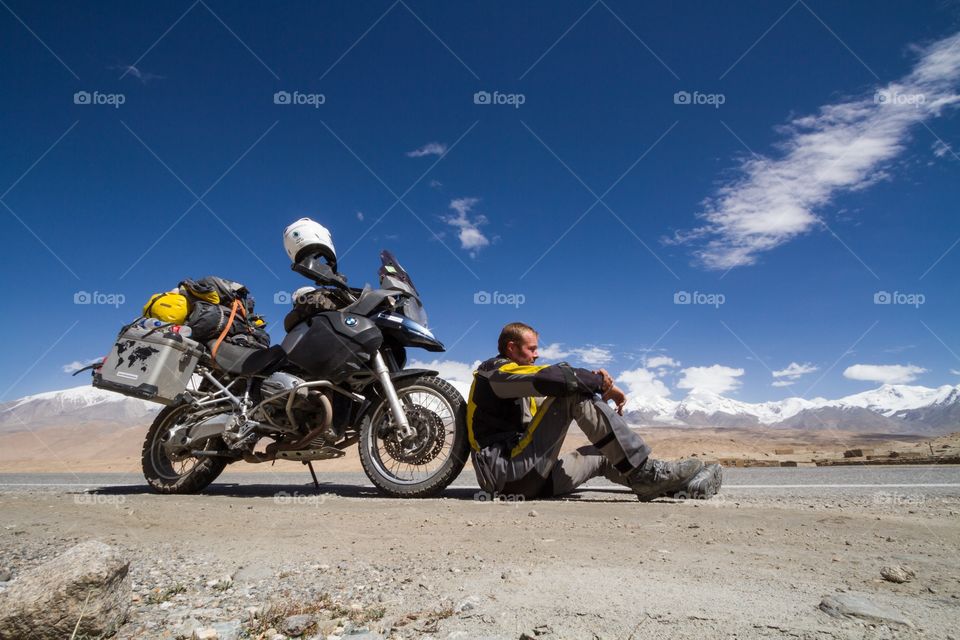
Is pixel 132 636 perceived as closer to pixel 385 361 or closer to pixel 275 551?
pixel 275 551

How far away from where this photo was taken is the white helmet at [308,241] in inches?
205

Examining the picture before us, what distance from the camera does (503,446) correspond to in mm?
4164

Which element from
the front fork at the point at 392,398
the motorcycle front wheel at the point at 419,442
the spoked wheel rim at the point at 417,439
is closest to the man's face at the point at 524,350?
the motorcycle front wheel at the point at 419,442

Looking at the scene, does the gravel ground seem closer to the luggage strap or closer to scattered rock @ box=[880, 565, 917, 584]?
scattered rock @ box=[880, 565, 917, 584]

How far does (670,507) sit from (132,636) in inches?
114

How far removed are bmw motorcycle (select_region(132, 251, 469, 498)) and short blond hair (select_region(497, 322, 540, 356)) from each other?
1.83ft

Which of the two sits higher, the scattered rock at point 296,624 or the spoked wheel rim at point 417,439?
the spoked wheel rim at point 417,439

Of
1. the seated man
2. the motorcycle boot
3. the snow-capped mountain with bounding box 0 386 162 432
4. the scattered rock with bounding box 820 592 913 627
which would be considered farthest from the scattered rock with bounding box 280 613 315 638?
the snow-capped mountain with bounding box 0 386 162 432

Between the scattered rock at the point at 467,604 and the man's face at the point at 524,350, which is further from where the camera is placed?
the man's face at the point at 524,350

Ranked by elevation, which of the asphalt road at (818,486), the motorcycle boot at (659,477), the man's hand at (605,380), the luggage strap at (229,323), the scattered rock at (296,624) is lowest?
the scattered rock at (296,624)

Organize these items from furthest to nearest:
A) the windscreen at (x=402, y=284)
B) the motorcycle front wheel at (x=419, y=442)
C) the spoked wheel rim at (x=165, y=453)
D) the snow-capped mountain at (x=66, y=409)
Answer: the snow-capped mountain at (x=66, y=409) < the spoked wheel rim at (x=165, y=453) < the windscreen at (x=402, y=284) < the motorcycle front wheel at (x=419, y=442)

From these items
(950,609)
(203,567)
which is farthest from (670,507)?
(203,567)

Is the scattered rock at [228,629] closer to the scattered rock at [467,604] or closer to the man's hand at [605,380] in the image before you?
the scattered rock at [467,604]

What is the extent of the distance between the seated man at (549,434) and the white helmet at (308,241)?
2007mm
